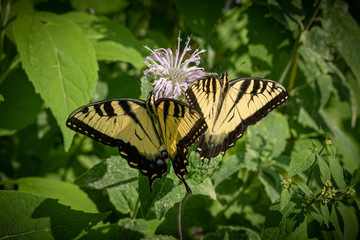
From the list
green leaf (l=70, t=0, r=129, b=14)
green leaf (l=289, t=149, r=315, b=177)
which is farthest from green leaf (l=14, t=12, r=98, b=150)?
green leaf (l=289, t=149, r=315, b=177)

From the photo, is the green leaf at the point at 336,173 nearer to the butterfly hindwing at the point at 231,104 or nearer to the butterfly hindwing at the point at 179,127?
the butterfly hindwing at the point at 231,104

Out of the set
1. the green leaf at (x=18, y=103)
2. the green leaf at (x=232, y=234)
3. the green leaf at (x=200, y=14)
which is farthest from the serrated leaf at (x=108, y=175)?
the green leaf at (x=200, y=14)

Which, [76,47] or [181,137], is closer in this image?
[181,137]

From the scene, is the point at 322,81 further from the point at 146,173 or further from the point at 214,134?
the point at 146,173

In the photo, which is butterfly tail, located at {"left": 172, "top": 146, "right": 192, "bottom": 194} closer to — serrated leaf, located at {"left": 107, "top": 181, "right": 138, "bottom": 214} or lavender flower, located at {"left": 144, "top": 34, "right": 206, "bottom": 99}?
lavender flower, located at {"left": 144, "top": 34, "right": 206, "bottom": 99}

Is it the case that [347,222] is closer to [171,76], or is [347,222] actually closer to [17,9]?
[171,76]

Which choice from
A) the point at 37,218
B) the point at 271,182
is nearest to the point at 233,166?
the point at 271,182

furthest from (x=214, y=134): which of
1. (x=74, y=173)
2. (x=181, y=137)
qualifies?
(x=74, y=173)
